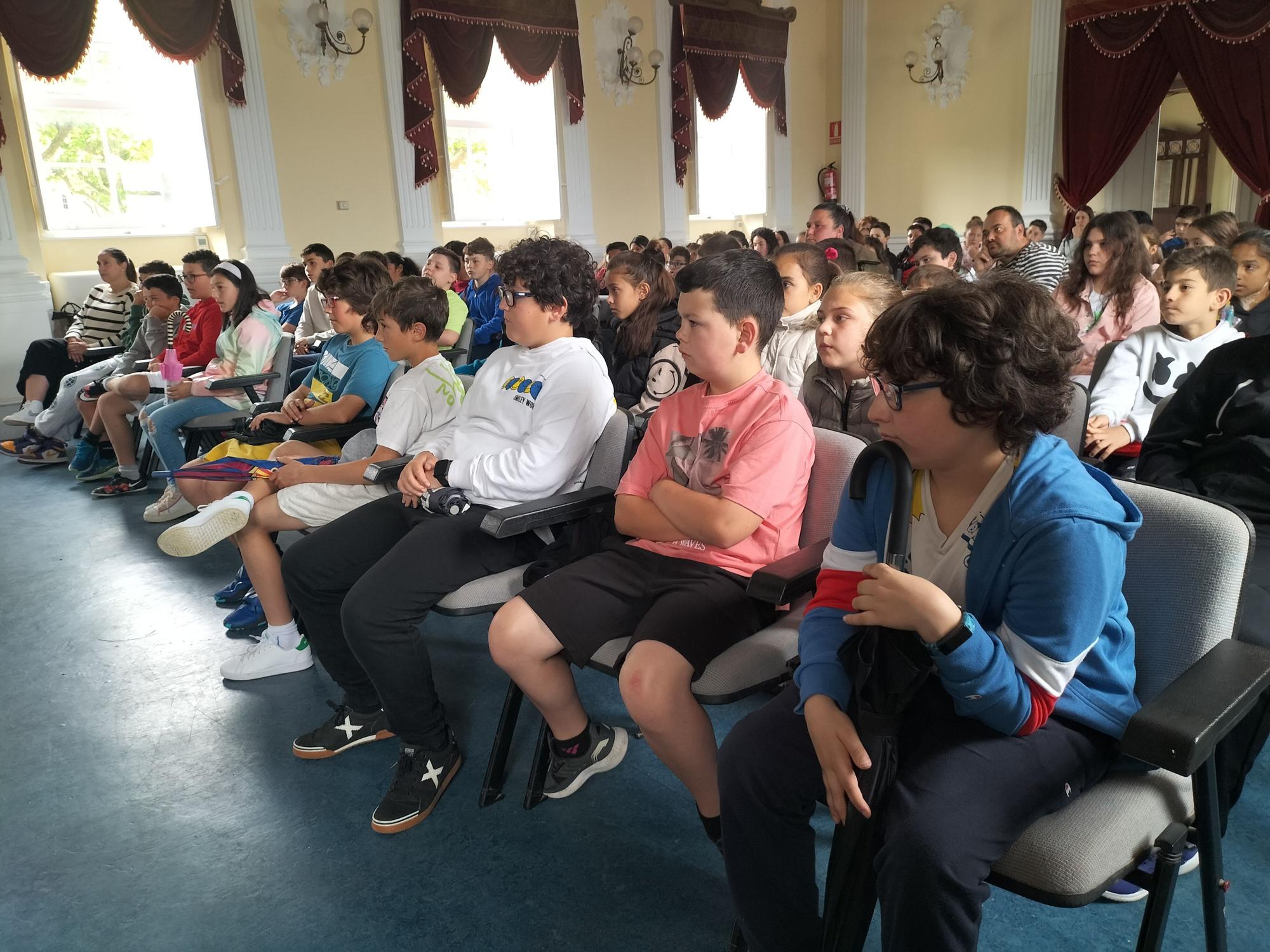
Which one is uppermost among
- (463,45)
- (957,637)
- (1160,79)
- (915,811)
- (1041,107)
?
(463,45)

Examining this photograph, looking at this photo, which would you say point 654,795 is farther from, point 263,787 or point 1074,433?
point 1074,433

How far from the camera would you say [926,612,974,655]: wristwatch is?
3.27 ft

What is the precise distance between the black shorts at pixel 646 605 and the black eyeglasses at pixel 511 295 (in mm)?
652

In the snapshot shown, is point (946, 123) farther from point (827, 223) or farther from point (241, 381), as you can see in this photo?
point (241, 381)

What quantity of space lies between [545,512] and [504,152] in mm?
7554

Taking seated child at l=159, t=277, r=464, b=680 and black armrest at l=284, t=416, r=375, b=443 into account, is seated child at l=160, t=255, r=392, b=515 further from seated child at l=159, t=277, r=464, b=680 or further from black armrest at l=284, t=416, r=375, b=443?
seated child at l=159, t=277, r=464, b=680

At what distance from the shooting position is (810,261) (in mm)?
2949

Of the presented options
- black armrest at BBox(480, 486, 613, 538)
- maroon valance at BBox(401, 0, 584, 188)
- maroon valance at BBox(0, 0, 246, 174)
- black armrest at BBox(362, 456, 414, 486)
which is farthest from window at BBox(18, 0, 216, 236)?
black armrest at BBox(480, 486, 613, 538)

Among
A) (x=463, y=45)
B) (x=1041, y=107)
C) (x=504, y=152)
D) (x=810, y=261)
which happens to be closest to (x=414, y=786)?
(x=810, y=261)

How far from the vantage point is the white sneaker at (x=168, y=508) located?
390cm

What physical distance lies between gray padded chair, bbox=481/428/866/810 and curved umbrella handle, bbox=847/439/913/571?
1.11 feet

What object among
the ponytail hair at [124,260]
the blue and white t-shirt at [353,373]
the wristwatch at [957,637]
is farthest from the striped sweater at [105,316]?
the wristwatch at [957,637]

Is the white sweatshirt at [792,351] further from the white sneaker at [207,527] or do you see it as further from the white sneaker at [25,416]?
the white sneaker at [25,416]

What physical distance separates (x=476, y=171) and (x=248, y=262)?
8.05 ft
